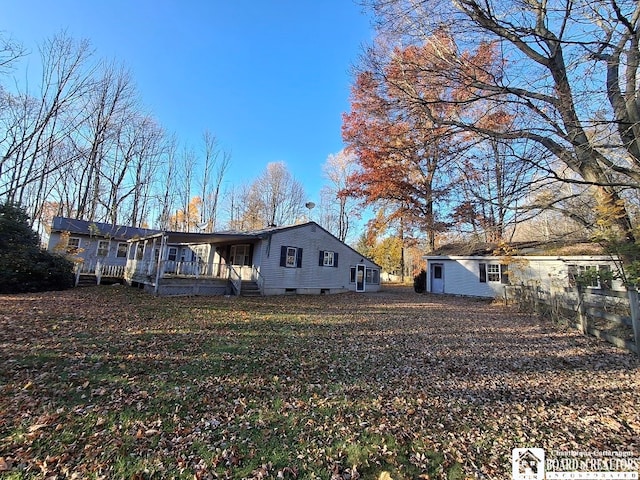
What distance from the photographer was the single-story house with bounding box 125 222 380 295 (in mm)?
14297

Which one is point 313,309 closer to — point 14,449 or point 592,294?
point 592,294

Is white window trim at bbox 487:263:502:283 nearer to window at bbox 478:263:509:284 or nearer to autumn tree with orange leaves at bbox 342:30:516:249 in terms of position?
window at bbox 478:263:509:284

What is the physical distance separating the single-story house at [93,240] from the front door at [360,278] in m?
14.8

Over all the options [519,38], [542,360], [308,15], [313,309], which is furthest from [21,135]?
[542,360]

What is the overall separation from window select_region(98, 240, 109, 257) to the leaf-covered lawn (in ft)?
54.2

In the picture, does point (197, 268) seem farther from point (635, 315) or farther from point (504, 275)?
point (504, 275)

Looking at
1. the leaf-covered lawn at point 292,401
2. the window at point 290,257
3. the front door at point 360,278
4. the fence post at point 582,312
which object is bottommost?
the leaf-covered lawn at point 292,401

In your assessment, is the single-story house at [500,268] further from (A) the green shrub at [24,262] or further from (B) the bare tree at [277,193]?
(A) the green shrub at [24,262]

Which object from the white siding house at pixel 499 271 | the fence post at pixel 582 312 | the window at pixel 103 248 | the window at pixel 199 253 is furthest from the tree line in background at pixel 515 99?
the window at pixel 103 248

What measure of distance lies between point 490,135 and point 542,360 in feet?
16.1

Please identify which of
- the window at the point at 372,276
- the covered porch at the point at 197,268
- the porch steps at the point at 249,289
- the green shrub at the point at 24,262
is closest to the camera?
the green shrub at the point at 24,262

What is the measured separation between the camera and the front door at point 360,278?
2273cm

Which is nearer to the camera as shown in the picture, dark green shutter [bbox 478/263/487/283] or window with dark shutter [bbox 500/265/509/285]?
window with dark shutter [bbox 500/265/509/285]

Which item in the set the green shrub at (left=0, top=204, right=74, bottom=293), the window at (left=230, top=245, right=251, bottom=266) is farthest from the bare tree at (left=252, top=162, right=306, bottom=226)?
the green shrub at (left=0, top=204, right=74, bottom=293)
